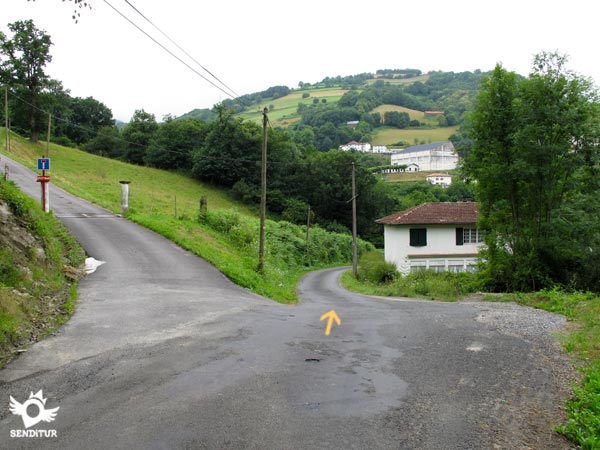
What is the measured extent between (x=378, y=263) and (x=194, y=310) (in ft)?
84.0

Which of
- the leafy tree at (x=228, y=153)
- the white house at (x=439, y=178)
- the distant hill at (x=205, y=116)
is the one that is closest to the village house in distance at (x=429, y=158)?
the white house at (x=439, y=178)

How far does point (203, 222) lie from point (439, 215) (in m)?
18.0

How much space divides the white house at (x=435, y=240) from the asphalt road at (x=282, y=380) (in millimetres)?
24790

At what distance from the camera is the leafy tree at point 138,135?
255ft

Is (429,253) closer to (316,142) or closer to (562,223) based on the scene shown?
(562,223)

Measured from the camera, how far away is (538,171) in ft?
60.8

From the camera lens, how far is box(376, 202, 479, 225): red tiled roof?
35.6 meters

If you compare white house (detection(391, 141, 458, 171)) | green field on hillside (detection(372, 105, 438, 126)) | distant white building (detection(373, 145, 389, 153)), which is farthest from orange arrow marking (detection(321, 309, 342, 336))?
green field on hillside (detection(372, 105, 438, 126))

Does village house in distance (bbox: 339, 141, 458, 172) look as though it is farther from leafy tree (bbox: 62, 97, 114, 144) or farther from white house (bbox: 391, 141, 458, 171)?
leafy tree (bbox: 62, 97, 114, 144)

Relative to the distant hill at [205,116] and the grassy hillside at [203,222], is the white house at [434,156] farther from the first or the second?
the grassy hillside at [203,222]

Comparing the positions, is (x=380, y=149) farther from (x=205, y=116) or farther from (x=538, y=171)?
(x=538, y=171)

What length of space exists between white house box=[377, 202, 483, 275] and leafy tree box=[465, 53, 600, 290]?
15018 mm

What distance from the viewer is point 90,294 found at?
11.4 meters

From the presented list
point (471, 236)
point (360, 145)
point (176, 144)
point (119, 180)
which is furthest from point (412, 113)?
point (471, 236)
